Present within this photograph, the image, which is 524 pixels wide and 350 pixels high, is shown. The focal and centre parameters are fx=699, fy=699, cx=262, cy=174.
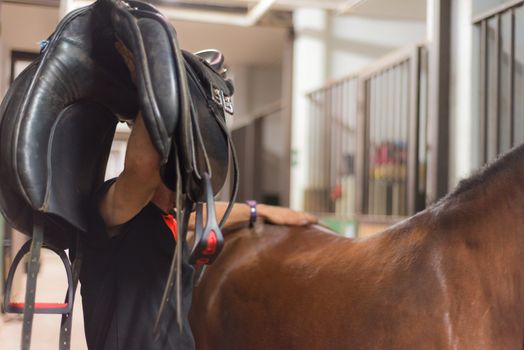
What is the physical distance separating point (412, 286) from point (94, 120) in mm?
674

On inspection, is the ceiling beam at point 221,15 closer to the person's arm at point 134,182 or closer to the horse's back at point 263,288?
the horse's back at point 263,288

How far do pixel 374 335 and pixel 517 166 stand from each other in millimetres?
426

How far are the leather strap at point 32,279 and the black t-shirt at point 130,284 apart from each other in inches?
4.1

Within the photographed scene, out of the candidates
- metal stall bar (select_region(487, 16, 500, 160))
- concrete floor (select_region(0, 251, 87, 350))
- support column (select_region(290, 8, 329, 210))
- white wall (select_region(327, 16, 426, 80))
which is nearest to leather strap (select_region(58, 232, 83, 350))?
concrete floor (select_region(0, 251, 87, 350))

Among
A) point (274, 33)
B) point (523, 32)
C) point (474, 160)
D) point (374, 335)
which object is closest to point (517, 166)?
point (374, 335)

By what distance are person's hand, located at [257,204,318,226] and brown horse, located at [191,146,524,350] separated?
25cm

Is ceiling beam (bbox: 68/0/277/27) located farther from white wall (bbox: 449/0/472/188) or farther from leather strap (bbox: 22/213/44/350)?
leather strap (bbox: 22/213/44/350)

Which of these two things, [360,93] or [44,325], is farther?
[360,93]

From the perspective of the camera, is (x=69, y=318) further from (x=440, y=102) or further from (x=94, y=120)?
(x=440, y=102)

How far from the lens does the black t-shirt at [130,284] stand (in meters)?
1.16

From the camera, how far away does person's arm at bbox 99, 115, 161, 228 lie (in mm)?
1040

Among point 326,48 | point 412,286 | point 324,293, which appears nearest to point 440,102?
point 324,293

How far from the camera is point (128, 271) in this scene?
3.88 feet

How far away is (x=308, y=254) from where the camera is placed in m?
1.80
